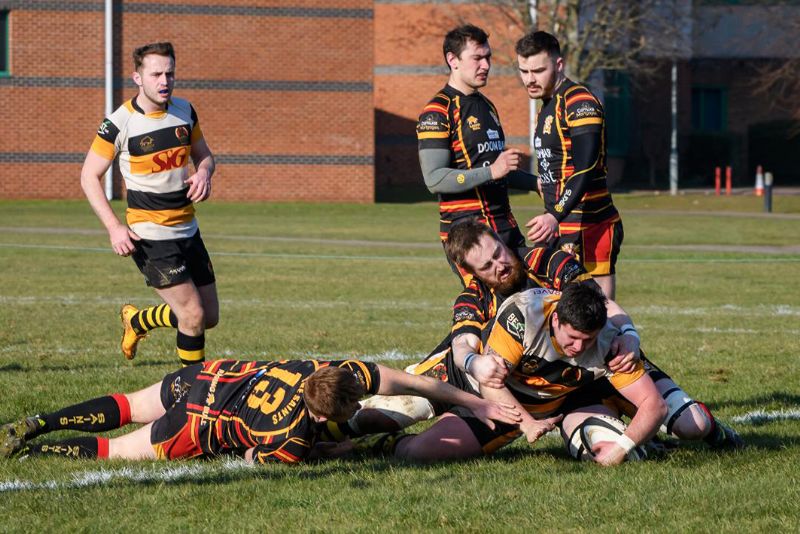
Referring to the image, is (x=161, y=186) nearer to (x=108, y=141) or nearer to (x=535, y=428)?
(x=108, y=141)

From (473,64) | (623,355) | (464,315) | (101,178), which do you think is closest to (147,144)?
(101,178)

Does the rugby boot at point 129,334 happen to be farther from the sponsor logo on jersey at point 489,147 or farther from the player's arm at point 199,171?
the sponsor logo on jersey at point 489,147

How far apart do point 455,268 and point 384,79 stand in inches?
1607

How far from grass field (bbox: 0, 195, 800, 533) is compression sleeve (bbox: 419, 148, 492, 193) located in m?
1.56

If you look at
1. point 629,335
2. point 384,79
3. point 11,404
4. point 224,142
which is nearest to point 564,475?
point 629,335

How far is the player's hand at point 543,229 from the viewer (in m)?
7.20

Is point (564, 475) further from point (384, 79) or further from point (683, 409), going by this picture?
point (384, 79)

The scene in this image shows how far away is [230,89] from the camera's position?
127 ft

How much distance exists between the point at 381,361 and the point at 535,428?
3668 millimetres

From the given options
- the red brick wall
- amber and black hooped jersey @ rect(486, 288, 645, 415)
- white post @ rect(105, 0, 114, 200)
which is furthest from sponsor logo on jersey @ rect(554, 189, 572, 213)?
the red brick wall

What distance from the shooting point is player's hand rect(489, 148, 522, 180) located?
7348mm

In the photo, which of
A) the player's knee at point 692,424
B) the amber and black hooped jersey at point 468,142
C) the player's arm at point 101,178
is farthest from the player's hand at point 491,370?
the player's arm at point 101,178

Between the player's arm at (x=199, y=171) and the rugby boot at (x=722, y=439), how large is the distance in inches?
129

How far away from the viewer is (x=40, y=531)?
510 cm
